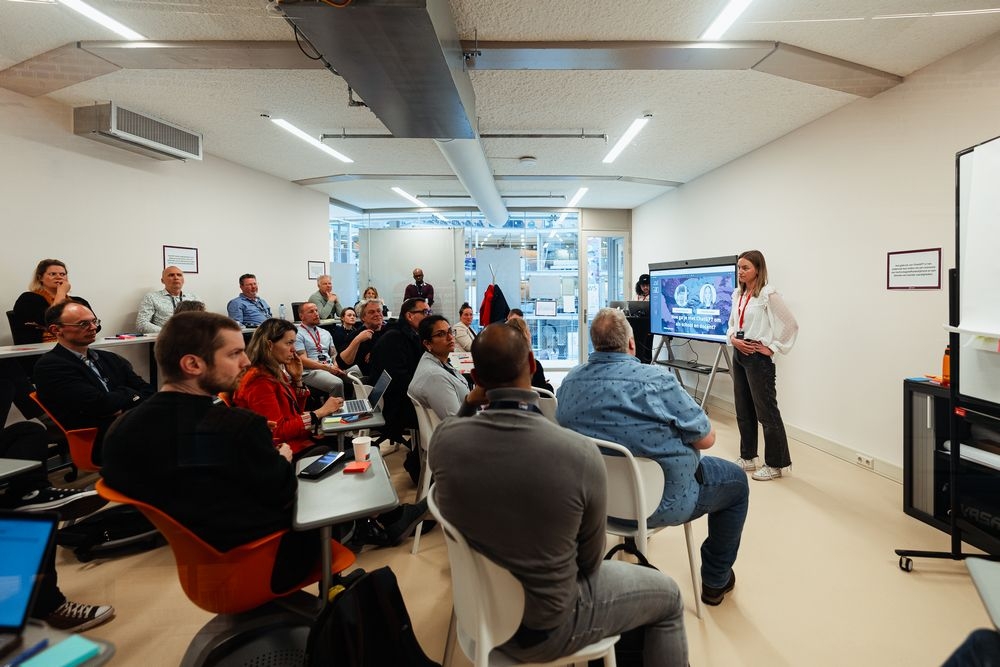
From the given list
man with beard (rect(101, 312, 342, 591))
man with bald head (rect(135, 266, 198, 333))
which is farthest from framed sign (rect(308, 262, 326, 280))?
man with beard (rect(101, 312, 342, 591))

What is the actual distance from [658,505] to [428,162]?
4.72 m

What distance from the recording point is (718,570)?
2.03 m

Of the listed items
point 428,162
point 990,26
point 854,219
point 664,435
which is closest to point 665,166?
point 854,219

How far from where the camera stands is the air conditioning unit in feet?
11.7

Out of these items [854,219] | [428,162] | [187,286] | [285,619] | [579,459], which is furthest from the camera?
[428,162]

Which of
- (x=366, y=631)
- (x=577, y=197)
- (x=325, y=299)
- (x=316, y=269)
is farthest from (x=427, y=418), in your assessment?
(x=577, y=197)

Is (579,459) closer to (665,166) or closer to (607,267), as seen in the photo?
(665,166)

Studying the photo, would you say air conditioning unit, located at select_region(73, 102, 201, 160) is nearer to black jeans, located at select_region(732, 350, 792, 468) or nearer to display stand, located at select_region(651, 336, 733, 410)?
black jeans, located at select_region(732, 350, 792, 468)

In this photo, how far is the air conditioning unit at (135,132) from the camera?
356 cm

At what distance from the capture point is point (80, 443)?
245 centimetres

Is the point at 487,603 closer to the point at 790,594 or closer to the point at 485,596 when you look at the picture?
the point at 485,596

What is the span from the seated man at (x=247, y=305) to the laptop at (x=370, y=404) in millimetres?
3125

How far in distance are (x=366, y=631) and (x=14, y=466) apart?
1.34m

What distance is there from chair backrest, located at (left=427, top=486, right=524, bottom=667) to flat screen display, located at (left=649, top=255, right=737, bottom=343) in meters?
4.06
